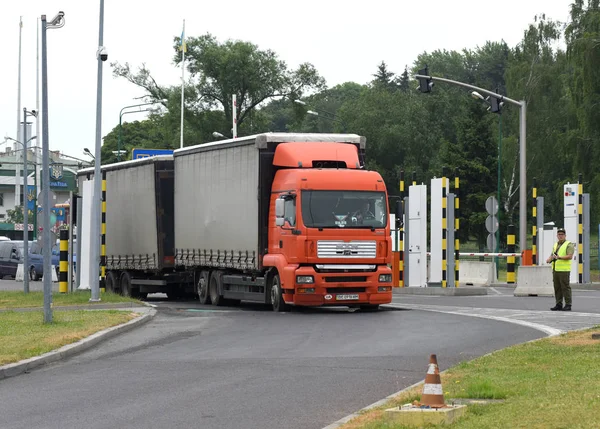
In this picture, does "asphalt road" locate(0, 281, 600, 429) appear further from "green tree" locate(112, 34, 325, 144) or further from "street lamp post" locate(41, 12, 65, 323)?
"green tree" locate(112, 34, 325, 144)

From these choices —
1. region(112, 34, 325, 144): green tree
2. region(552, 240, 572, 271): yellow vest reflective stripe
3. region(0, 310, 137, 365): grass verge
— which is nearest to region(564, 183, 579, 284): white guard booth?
region(552, 240, 572, 271): yellow vest reflective stripe

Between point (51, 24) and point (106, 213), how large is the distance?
13298 mm

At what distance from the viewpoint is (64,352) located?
17.0 m

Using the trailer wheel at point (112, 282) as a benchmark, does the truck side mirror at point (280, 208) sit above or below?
above

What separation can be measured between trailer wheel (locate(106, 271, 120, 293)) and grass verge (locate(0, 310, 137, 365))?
948 centimetres

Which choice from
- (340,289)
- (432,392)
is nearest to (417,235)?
(340,289)

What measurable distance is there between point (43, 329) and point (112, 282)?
15.2 m

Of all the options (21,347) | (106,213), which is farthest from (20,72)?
(21,347)

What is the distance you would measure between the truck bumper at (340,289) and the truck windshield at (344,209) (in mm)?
924

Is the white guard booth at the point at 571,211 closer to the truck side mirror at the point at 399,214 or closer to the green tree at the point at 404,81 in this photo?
the truck side mirror at the point at 399,214

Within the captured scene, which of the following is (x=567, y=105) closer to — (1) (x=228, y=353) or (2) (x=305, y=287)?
(2) (x=305, y=287)

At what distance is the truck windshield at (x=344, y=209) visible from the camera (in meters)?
24.8

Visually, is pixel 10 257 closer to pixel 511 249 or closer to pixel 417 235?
pixel 511 249

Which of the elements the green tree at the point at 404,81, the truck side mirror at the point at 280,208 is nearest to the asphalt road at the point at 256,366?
the truck side mirror at the point at 280,208
